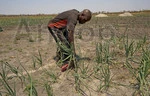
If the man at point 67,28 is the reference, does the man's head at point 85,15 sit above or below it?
above

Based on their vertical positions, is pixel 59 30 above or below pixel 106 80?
above

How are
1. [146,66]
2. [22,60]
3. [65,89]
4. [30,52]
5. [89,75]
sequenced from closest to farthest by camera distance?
[146,66] → [65,89] → [89,75] → [22,60] → [30,52]

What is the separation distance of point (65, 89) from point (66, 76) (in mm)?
479

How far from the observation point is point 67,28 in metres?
3.72

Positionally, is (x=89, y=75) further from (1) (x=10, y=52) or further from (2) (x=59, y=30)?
(1) (x=10, y=52)

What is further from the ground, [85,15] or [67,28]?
[85,15]

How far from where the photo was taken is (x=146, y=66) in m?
2.85

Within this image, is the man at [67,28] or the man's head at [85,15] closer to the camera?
the man at [67,28]

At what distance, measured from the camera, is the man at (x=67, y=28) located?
3.62 metres

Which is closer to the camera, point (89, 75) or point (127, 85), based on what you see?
point (127, 85)

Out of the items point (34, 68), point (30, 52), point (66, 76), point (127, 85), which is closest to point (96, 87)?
point (127, 85)

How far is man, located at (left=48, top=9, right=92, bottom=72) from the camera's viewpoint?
3.62m

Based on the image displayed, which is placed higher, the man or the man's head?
the man's head

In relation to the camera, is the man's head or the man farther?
the man's head
